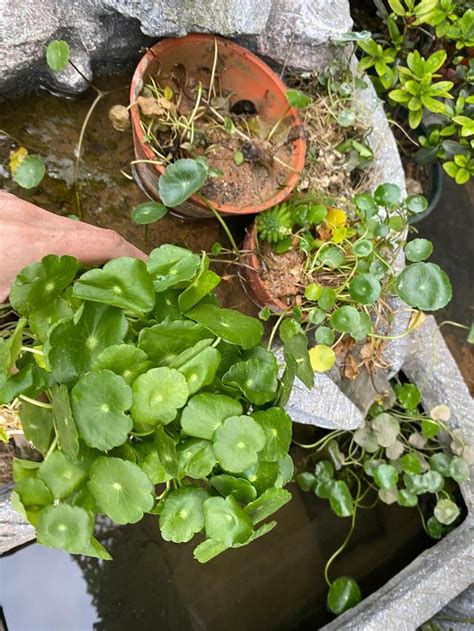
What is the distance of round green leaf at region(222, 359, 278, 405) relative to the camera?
128cm

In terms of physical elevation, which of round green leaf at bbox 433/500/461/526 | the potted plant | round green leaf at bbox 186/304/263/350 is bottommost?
round green leaf at bbox 433/500/461/526

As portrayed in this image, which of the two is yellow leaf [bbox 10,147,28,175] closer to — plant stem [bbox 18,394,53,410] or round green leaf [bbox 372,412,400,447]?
plant stem [bbox 18,394,53,410]

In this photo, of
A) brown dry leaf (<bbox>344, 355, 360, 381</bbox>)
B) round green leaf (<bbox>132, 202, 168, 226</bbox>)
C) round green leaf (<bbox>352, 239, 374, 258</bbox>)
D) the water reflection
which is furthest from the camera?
brown dry leaf (<bbox>344, 355, 360, 381</bbox>)

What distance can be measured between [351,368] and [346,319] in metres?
0.36

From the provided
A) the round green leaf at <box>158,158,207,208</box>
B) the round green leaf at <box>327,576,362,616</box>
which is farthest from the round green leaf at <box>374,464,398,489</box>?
the round green leaf at <box>158,158,207,208</box>

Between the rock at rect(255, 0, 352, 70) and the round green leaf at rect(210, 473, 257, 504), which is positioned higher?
the rock at rect(255, 0, 352, 70)

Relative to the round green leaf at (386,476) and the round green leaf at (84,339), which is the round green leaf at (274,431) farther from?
the round green leaf at (386,476)

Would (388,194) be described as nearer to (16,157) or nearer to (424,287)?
(424,287)

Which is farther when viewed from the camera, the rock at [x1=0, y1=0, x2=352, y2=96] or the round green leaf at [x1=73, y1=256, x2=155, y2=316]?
the rock at [x1=0, y1=0, x2=352, y2=96]

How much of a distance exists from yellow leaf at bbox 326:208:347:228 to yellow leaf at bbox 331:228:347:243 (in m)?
0.05

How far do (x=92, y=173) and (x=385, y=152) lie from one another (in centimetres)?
111

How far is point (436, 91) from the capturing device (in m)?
2.15

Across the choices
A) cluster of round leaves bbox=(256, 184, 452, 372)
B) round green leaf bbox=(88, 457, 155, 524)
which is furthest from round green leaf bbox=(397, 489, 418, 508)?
round green leaf bbox=(88, 457, 155, 524)

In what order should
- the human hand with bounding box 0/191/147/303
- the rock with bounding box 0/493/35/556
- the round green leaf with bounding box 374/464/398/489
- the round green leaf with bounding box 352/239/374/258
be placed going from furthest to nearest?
the round green leaf with bounding box 374/464/398/489
the round green leaf with bounding box 352/239/374/258
the rock with bounding box 0/493/35/556
the human hand with bounding box 0/191/147/303
